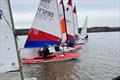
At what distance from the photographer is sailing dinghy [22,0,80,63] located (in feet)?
67.7

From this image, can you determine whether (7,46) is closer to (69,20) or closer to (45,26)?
(45,26)

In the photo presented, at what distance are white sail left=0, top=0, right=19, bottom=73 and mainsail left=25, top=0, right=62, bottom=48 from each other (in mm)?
13293

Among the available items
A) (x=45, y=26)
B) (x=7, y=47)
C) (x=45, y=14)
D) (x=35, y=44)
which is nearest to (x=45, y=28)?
(x=45, y=26)

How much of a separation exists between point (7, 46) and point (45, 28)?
1365 cm

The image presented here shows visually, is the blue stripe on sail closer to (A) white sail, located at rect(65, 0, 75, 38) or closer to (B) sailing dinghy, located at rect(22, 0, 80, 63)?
(B) sailing dinghy, located at rect(22, 0, 80, 63)

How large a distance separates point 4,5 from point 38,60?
13.4m

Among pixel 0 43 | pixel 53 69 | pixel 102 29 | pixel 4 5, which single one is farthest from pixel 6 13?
pixel 102 29

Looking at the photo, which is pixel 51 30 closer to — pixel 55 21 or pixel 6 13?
pixel 55 21

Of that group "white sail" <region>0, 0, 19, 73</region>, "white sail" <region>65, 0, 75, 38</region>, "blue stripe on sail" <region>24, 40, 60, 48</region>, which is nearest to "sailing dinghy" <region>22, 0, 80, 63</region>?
"blue stripe on sail" <region>24, 40, 60, 48</region>

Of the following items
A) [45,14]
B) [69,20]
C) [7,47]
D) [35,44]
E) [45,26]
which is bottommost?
[35,44]

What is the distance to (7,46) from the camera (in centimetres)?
724

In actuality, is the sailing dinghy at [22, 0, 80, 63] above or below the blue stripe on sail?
above

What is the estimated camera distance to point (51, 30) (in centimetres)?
2088

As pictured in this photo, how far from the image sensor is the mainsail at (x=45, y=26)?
20.7 metres
